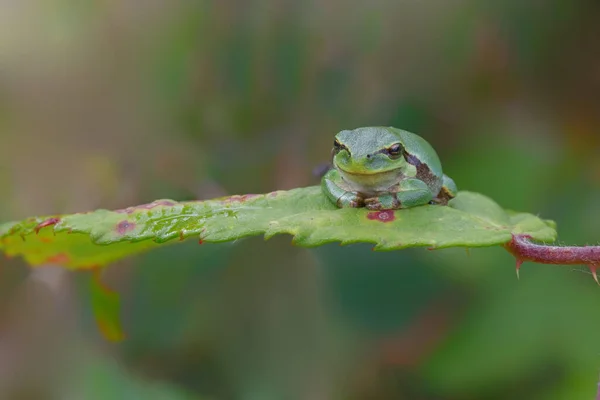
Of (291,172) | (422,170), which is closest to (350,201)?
(422,170)

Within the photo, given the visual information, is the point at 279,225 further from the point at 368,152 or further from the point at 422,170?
the point at 422,170

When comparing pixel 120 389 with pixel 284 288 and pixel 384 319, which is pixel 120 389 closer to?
pixel 284 288

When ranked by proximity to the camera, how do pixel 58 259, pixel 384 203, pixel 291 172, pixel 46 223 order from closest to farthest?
pixel 46 223 < pixel 384 203 < pixel 58 259 < pixel 291 172

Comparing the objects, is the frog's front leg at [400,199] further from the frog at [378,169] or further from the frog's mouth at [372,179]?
the frog's mouth at [372,179]

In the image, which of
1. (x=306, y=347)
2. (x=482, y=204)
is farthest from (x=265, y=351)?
(x=482, y=204)

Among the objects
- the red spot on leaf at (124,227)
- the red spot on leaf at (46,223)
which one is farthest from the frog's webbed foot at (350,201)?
the red spot on leaf at (46,223)

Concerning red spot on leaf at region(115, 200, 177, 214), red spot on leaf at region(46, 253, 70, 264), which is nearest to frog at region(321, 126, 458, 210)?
red spot on leaf at region(115, 200, 177, 214)
